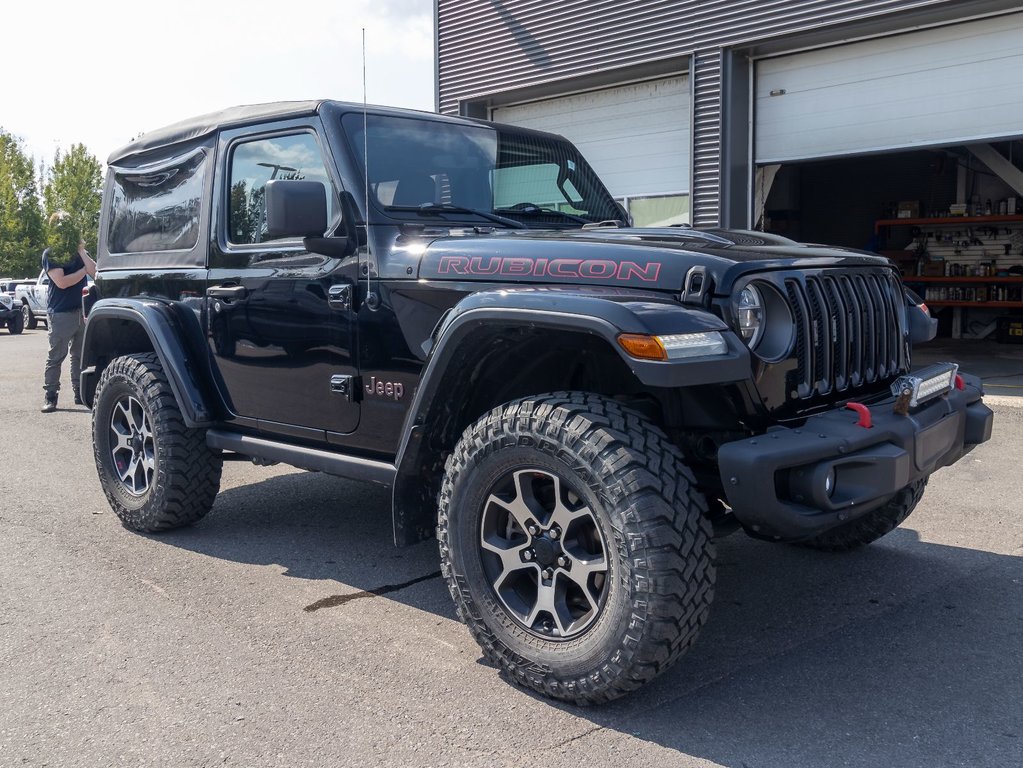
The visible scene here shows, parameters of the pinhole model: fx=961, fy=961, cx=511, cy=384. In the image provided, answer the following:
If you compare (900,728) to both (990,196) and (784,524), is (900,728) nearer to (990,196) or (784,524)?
(784,524)

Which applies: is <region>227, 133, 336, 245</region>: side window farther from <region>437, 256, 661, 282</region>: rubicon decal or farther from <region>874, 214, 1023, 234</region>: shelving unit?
<region>874, 214, 1023, 234</region>: shelving unit

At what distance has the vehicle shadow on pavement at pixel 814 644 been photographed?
9.27 feet

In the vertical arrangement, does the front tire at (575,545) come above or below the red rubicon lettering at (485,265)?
below

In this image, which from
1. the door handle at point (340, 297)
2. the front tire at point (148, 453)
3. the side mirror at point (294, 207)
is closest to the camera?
the side mirror at point (294, 207)

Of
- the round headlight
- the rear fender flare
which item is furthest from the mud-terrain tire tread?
the rear fender flare

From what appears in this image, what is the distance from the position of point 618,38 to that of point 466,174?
358 inches

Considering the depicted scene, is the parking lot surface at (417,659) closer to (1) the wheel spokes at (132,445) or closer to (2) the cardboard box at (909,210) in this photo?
(1) the wheel spokes at (132,445)

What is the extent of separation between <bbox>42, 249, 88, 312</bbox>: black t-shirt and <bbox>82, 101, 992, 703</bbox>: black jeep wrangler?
5220 millimetres

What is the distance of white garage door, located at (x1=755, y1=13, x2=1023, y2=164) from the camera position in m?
9.56

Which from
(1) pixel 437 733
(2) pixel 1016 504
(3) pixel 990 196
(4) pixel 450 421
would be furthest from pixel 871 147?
(1) pixel 437 733

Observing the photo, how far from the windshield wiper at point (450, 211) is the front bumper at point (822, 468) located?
5.49ft

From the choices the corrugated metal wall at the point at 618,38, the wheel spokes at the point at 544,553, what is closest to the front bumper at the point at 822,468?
the wheel spokes at the point at 544,553

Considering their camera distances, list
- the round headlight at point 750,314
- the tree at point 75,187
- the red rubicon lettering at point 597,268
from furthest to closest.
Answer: the tree at point 75,187 → the red rubicon lettering at point 597,268 → the round headlight at point 750,314

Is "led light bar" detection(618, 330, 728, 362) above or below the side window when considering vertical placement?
below
